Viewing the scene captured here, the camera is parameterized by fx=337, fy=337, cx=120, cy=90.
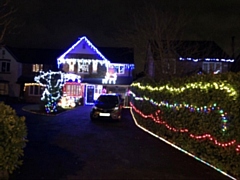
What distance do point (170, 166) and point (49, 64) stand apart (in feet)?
133

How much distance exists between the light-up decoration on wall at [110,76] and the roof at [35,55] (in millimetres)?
9094

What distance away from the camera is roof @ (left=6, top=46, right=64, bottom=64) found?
48.0 meters

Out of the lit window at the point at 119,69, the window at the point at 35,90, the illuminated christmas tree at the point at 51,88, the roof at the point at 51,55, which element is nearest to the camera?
the illuminated christmas tree at the point at 51,88

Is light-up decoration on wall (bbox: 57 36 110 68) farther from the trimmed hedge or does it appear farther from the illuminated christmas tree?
the trimmed hedge

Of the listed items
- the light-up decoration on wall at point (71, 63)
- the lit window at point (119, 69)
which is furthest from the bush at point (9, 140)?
the lit window at point (119, 69)

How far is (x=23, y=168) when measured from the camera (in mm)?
7980

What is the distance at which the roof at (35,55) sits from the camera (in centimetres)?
4797

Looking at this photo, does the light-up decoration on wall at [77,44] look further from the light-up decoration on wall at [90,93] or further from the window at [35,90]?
the window at [35,90]

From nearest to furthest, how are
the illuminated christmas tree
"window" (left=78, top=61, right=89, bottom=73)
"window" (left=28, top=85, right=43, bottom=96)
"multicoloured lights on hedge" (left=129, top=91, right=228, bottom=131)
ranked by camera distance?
"multicoloured lights on hedge" (left=129, top=91, right=228, bottom=131), the illuminated christmas tree, "window" (left=78, top=61, right=89, bottom=73), "window" (left=28, top=85, right=43, bottom=96)

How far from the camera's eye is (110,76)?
143 ft

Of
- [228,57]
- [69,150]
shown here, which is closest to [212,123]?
[69,150]

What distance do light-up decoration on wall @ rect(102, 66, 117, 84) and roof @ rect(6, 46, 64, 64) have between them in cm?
909

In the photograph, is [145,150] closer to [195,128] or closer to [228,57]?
[195,128]

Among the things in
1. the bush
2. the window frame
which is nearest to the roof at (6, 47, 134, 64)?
the window frame
